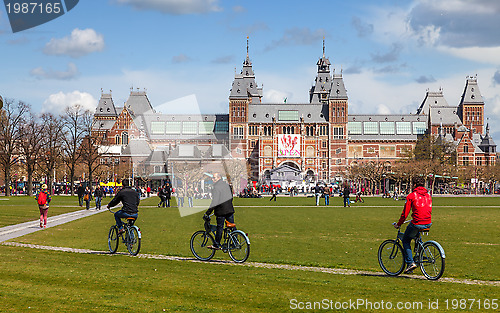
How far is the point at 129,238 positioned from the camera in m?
16.4

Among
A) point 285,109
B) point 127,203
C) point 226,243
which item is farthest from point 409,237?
point 285,109

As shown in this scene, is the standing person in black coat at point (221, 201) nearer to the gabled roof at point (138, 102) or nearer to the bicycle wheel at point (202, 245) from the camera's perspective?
the bicycle wheel at point (202, 245)

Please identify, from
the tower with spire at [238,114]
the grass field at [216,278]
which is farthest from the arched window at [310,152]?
the grass field at [216,278]

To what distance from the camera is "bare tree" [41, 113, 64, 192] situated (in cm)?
7719

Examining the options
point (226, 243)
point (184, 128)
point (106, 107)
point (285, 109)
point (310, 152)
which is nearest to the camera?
point (226, 243)

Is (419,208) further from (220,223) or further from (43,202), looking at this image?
(43,202)

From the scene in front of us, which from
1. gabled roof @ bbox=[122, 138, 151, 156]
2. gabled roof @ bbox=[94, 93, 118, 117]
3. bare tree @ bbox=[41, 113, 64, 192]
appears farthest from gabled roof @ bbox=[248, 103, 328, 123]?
bare tree @ bbox=[41, 113, 64, 192]

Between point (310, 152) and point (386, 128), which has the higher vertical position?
point (386, 128)

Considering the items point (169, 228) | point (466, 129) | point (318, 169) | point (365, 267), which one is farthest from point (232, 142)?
point (365, 267)

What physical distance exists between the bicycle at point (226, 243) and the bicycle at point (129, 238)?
156 cm

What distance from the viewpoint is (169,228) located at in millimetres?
25719

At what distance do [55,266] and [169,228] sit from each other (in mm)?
A: 11779

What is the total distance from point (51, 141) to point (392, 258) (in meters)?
70.8

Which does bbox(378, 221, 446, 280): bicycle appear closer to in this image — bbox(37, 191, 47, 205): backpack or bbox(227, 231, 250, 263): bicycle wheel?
bbox(227, 231, 250, 263): bicycle wheel
